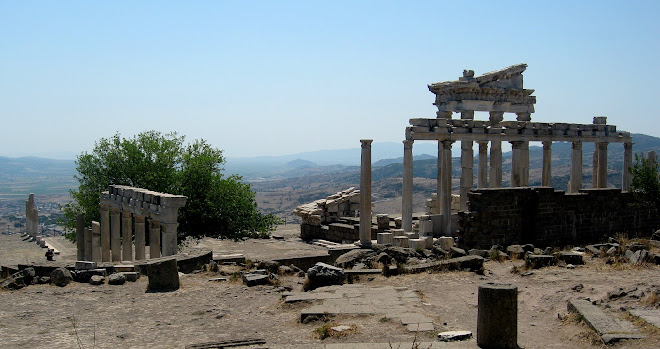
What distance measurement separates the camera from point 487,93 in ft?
102

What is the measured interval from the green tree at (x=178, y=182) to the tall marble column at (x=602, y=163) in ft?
57.9

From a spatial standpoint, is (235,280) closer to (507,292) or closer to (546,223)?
(507,292)

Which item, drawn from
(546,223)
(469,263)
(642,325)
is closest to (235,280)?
(469,263)

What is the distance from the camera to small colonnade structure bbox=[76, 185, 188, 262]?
62.7 ft

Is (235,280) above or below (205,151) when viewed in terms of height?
below

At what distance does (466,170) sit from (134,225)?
1502 centimetres

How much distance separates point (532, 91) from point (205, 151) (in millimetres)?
16844

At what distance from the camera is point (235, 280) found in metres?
15.0

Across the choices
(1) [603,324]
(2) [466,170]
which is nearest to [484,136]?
(2) [466,170]

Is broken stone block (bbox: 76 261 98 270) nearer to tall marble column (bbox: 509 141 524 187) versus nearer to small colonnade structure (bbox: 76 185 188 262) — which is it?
small colonnade structure (bbox: 76 185 188 262)

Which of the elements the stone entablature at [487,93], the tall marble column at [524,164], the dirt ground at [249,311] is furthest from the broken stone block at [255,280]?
the tall marble column at [524,164]

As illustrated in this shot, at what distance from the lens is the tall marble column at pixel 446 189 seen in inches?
1099

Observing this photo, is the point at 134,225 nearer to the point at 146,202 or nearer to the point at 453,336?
the point at 146,202

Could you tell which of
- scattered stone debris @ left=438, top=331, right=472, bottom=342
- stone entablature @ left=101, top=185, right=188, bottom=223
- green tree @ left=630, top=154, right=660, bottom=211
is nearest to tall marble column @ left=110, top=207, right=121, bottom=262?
stone entablature @ left=101, top=185, right=188, bottom=223
